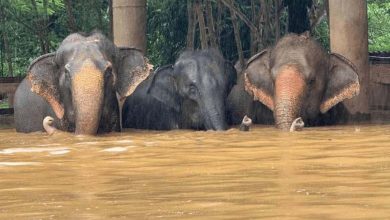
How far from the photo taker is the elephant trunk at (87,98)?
42.5ft

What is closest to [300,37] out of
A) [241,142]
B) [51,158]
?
[241,142]

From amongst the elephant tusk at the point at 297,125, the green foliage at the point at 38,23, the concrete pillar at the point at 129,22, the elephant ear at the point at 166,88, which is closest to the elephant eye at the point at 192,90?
the elephant ear at the point at 166,88

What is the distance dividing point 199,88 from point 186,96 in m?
0.38

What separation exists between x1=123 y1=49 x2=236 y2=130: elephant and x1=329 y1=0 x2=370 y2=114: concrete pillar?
60.2 inches

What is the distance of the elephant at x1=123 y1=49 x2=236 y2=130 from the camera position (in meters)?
14.2

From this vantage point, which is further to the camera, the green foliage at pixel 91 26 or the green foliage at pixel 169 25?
the green foliage at pixel 169 25

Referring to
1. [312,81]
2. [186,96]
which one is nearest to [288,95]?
[312,81]

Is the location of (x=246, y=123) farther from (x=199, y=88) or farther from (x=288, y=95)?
(x=199, y=88)

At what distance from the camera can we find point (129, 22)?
1662cm

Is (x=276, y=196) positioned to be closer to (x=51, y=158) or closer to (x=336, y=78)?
(x=51, y=158)

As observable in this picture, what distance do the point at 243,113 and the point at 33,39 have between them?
41.2 ft

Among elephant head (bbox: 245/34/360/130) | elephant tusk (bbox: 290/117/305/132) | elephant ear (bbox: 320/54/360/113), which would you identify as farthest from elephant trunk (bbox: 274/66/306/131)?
elephant ear (bbox: 320/54/360/113)

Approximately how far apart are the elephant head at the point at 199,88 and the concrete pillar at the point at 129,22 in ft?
4.85

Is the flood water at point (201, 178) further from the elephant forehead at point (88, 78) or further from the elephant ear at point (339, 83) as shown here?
the elephant ear at point (339, 83)
